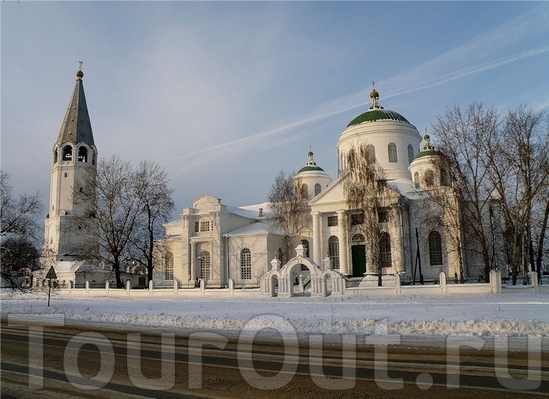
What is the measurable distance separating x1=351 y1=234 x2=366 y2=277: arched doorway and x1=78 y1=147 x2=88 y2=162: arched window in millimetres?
39382

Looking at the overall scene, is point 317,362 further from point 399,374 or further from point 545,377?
point 545,377

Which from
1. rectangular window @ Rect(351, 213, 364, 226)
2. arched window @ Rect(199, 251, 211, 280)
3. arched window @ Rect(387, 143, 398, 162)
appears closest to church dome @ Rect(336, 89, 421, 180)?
arched window @ Rect(387, 143, 398, 162)

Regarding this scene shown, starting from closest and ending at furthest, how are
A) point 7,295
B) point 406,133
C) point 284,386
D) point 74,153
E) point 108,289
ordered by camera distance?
1. point 284,386
2. point 7,295
3. point 108,289
4. point 406,133
5. point 74,153

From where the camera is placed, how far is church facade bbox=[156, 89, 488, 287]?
3891 centimetres

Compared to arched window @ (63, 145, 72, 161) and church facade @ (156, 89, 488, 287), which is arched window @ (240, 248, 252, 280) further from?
arched window @ (63, 145, 72, 161)

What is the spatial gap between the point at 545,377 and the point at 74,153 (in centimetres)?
6270

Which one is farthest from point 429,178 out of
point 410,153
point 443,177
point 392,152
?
point 410,153

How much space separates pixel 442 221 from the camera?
3403 centimetres

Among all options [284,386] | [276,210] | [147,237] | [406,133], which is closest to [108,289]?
[147,237]

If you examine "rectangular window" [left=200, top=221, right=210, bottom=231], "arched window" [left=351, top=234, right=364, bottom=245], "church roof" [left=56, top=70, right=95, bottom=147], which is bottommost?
"arched window" [left=351, top=234, right=364, bottom=245]

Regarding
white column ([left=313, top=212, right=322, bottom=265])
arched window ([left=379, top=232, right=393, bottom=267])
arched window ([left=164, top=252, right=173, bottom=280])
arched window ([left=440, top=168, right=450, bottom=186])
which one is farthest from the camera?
arched window ([left=164, top=252, right=173, bottom=280])

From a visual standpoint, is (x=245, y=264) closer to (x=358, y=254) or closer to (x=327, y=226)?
(x=327, y=226)

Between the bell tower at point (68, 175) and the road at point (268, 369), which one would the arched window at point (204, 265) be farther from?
the road at point (268, 369)

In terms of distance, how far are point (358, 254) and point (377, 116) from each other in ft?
50.3
